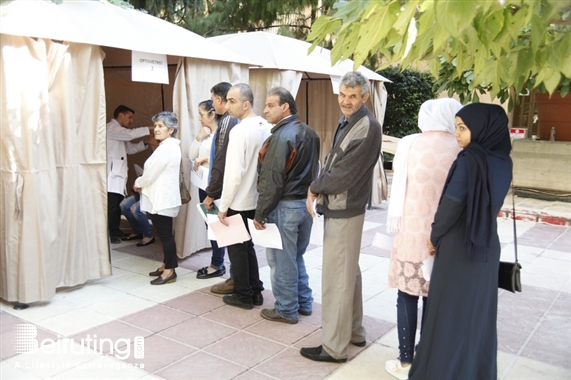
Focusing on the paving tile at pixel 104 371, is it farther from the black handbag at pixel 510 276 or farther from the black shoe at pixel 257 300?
the black handbag at pixel 510 276

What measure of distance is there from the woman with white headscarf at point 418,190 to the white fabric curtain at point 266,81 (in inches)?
175

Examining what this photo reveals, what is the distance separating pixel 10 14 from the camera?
173 inches

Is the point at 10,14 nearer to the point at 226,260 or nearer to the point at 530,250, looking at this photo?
the point at 226,260

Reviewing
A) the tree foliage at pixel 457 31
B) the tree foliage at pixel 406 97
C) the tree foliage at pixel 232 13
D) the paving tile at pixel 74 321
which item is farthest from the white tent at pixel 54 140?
the tree foliage at pixel 406 97

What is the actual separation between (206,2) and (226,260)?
8306 mm

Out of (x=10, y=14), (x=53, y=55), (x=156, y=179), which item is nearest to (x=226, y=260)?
(x=156, y=179)

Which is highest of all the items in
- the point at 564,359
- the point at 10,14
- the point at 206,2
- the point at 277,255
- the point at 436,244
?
the point at 206,2

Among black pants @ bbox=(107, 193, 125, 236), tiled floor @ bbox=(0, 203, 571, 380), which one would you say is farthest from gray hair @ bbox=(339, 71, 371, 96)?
black pants @ bbox=(107, 193, 125, 236)

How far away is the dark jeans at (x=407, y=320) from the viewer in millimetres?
3436

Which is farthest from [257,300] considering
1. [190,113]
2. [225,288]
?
[190,113]

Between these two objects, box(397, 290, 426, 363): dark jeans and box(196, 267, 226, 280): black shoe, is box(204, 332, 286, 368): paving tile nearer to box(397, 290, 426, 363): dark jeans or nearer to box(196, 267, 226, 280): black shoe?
box(397, 290, 426, 363): dark jeans

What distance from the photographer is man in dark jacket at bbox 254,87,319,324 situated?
4082 mm

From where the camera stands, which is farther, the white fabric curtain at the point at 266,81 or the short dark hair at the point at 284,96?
the white fabric curtain at the point at 266,81

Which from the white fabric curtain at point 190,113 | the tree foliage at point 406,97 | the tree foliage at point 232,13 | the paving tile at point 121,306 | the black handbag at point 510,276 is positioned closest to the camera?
the black handbag at point 510,276
